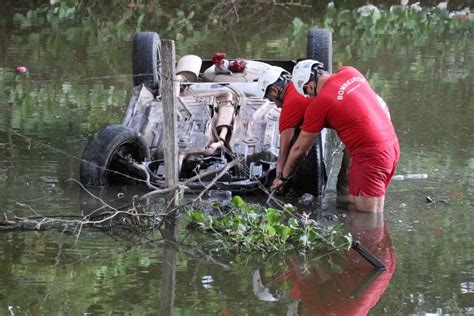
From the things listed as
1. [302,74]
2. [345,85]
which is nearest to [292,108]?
[302,74]

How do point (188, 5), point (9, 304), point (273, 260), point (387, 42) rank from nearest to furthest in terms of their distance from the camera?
point (9, 304) → point (273, 260) → point (387, 42) → point (188, 5)

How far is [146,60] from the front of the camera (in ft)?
43.1

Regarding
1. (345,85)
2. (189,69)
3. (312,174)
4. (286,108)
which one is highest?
(345,85)

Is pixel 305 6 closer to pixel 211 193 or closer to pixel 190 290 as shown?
pixel 211 193

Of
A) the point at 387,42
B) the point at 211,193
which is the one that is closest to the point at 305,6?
the point at 387,42

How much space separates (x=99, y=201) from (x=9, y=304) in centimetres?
272

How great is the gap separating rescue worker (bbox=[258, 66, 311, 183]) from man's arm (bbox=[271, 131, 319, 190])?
0.12 m

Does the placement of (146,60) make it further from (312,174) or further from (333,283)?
(333,283)

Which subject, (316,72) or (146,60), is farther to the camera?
(146,60)

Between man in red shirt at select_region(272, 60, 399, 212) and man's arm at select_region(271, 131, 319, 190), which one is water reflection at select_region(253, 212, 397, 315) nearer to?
man in red shirt at select_region(272, 60, 399, 212)

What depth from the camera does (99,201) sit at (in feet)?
34.9

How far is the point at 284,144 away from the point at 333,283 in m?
2.19

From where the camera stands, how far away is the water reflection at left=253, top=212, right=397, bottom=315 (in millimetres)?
8109

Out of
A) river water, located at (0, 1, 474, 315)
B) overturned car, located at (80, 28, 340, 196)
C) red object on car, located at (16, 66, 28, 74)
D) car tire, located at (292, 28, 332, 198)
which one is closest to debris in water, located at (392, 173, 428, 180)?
river water, located at (0, 1, 474, 315)
